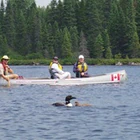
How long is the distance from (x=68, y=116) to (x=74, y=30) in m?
94.7

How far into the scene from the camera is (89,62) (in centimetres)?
10338

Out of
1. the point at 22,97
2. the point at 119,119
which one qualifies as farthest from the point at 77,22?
the point at 119,119

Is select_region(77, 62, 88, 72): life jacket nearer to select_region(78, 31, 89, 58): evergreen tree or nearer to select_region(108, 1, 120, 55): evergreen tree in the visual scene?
select_region(78, 31, 89, 58): evergreen tree

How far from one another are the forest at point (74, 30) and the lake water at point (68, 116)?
3011 inches

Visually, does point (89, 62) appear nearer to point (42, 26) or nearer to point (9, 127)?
point (42, 26)

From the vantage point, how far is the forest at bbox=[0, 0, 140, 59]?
111812 millimetres

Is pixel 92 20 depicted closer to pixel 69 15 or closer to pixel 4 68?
pixel 69 15

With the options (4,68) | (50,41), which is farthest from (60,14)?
(4,68)

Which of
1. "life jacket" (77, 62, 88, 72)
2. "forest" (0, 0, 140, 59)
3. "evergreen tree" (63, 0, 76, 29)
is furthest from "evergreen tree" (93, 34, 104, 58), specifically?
"life jacket" (77, 62, 88, 72)

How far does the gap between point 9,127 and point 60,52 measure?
94.4 metres

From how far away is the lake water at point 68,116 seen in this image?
2066 centimetres

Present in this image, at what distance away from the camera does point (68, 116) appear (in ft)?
79.4

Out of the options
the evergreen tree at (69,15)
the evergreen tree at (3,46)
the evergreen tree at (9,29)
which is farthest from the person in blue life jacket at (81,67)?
the evergreen tree at (9,29)

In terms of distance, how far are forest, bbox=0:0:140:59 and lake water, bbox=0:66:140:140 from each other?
76.5 meters
